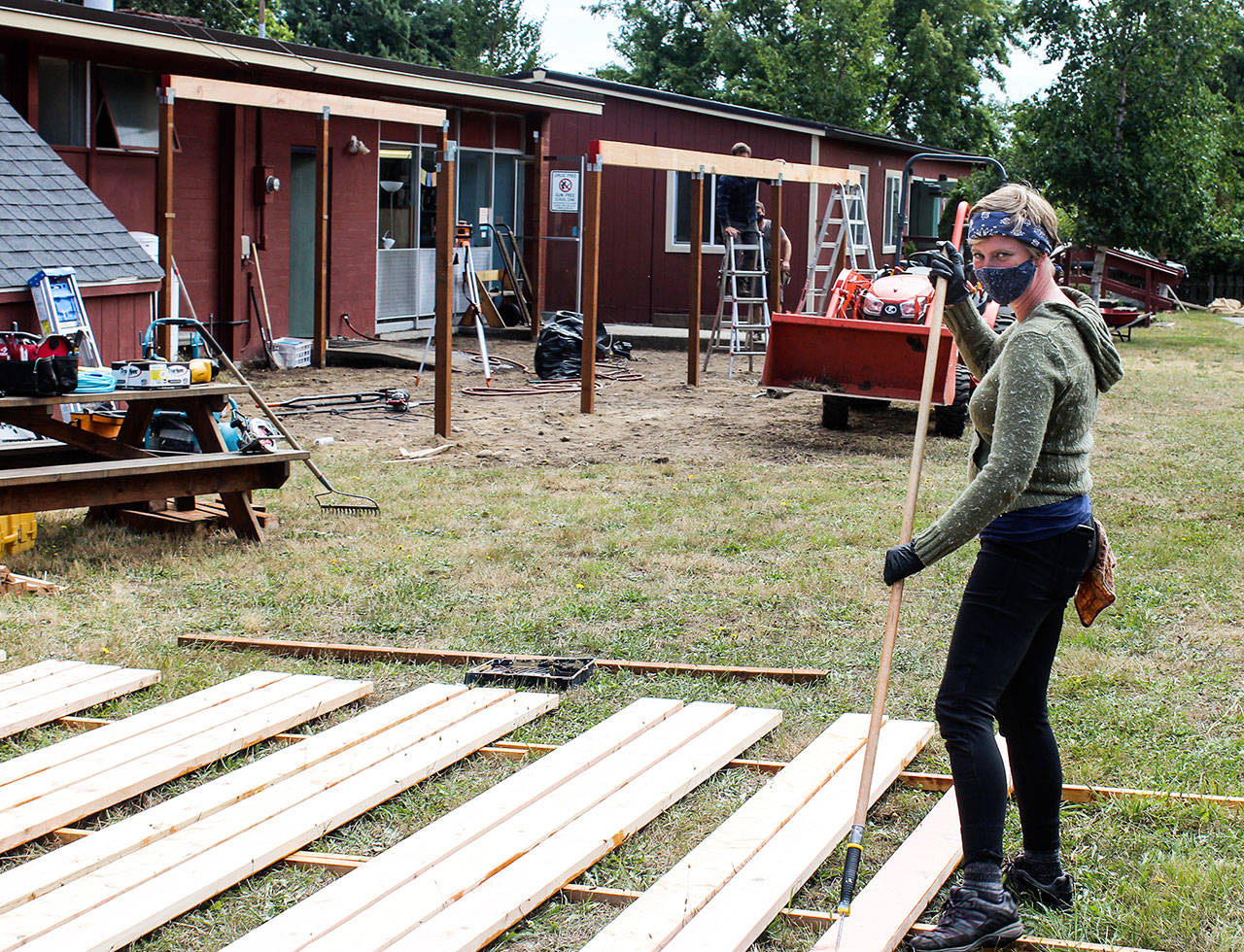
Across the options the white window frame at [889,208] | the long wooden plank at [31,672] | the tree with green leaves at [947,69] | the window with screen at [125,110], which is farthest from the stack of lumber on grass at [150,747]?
the tree with green leaves at [947,69]

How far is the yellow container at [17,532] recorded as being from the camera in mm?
7051

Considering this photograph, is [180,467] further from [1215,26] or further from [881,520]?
[1215,26]

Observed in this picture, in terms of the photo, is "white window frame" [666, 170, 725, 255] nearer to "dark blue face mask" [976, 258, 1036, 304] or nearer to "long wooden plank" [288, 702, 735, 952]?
"long wooden plank" [288, 702, 735, 952]

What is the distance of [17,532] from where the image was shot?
7156mm

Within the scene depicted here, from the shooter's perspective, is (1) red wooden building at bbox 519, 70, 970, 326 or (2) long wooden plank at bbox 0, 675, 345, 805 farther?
(1) red wooden building at bbox 519, 70, 970, 326

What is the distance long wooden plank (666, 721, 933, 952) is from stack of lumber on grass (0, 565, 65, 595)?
3975 millimetres

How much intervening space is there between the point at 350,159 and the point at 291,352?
3.19 m

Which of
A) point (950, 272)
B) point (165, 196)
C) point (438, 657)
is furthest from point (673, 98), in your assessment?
point (950, 272)

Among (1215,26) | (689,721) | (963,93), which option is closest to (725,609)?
(689,721)

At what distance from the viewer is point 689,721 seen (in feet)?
15.7

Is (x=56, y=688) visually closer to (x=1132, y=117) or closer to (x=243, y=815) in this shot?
(x=243, y=815)

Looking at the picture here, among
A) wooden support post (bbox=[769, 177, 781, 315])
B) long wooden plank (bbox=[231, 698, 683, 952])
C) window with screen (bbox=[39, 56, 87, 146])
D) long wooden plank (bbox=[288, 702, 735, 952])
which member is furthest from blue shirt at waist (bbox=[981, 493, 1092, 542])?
wooden support post (bbox=[769, 177, 781, 315])

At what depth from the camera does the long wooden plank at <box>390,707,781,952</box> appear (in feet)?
10.6

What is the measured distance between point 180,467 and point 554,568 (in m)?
1.99
